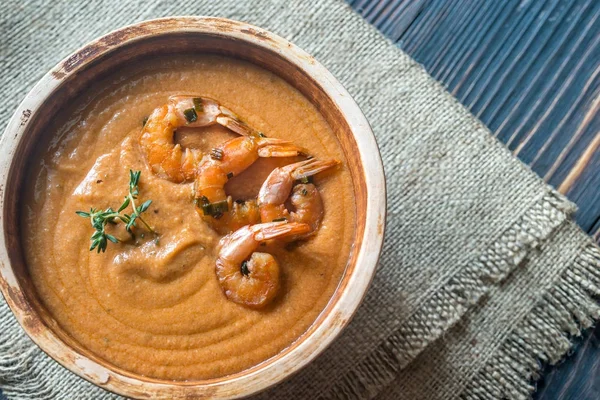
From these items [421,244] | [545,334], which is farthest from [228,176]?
[545,334]

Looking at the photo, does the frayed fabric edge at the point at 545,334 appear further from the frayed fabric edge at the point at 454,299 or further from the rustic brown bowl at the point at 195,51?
the rustic brown bowl at the point at 195,51

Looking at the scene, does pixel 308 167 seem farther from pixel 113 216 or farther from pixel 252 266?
pixel 113 216

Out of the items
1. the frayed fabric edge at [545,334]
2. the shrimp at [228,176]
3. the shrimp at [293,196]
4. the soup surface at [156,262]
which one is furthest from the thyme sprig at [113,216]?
the frayed fabric edge at [545,334]

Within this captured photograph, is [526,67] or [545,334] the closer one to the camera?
[545,334]

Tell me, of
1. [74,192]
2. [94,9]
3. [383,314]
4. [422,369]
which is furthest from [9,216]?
[422,369]

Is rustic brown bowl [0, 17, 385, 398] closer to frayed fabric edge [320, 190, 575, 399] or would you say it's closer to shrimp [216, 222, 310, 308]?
shrimp [216, 222, 310, 308]
